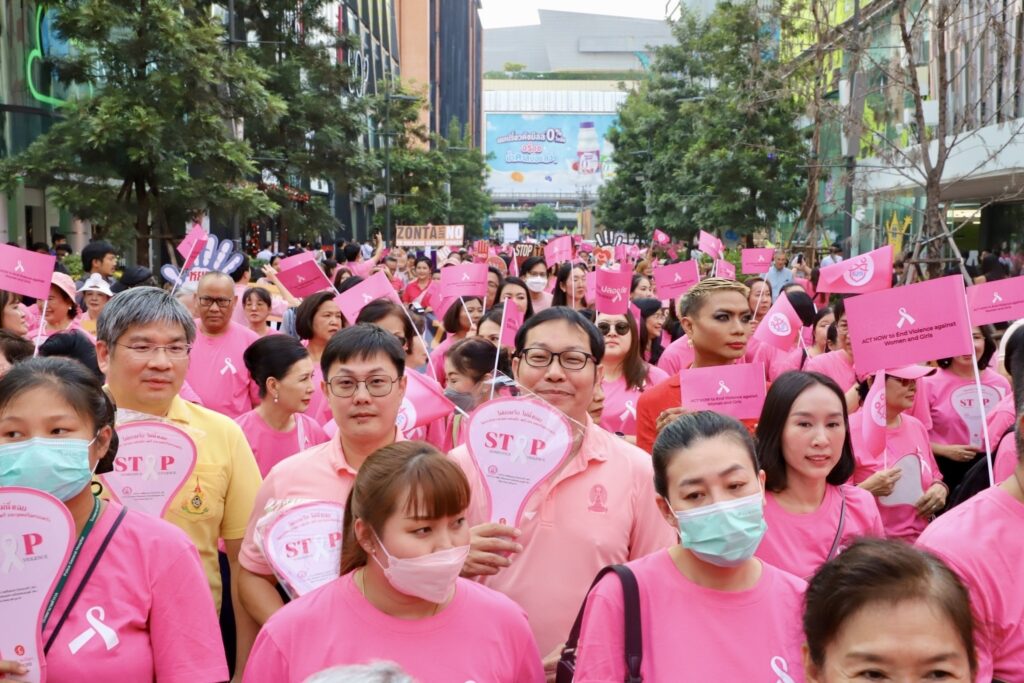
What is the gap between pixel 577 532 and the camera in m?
3.64

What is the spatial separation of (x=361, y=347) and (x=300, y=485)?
58 centimetres

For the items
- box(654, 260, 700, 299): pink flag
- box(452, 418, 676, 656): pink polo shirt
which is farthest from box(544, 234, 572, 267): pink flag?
box(452, 418, 676, 656): pink polo shirt

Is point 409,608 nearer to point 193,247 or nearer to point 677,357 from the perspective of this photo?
point 677,357

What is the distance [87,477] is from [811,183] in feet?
73.6

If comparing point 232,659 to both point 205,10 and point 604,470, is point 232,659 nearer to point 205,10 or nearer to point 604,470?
point 604,470

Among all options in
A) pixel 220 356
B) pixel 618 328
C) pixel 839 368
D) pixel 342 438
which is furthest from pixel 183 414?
pixel 839 368

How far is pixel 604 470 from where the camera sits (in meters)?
3.74

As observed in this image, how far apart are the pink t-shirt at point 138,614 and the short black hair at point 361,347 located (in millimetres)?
1249

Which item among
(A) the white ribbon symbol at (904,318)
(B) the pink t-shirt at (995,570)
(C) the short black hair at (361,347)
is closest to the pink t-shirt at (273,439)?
(C) the short black hair at (361,347)

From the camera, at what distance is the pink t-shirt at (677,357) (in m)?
7.49

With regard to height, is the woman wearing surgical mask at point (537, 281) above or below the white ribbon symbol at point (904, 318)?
below

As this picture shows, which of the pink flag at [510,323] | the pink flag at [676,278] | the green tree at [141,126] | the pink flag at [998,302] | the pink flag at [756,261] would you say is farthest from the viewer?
the green tree at [141,126]

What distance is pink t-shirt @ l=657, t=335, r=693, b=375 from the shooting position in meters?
7.49

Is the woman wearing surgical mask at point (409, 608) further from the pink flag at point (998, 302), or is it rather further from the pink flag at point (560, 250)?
the pink flag at point (560, 250)
